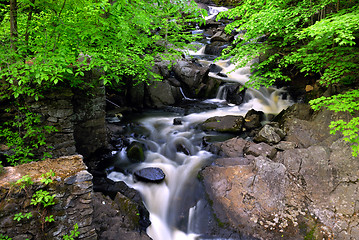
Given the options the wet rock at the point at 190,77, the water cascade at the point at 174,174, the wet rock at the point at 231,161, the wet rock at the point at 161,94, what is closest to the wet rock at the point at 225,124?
the water cascade at the point at 174,174

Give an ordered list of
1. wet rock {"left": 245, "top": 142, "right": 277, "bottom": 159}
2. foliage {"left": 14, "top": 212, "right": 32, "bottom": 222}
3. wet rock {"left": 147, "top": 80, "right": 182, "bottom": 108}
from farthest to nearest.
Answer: wet rock {"left": 147, "top": 80, "right": 182, "bottom": 108} → wet rock {"left": 245, "top": 142, "right": 277, "bottom": 159} → foliage {"left": 14, "top": 212, "right": 32, "bottom": 222}

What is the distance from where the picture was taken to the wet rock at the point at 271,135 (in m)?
6.96

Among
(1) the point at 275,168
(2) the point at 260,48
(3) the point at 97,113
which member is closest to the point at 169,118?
(3) the point at 97,113

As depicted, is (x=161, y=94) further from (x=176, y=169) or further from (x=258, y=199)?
(x=258, y=199)

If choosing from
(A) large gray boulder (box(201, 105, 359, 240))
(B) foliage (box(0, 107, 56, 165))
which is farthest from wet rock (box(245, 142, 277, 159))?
(B) foliage (box(0, 107, 56, 165))

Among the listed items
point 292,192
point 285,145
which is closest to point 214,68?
point 285,145

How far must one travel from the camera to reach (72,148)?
5.29 meters

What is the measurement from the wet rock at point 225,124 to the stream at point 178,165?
1.23 feet

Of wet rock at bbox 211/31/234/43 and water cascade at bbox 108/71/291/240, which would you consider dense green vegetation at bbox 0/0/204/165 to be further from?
wet rock at bbox 211/31/234/43

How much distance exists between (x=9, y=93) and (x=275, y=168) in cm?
646

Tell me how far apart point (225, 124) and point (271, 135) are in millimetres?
2125

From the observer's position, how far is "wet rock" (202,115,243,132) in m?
8.63

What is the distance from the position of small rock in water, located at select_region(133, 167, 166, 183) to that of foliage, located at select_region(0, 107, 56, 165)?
2405 millimetres

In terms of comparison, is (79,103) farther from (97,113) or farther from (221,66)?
(221,66)
